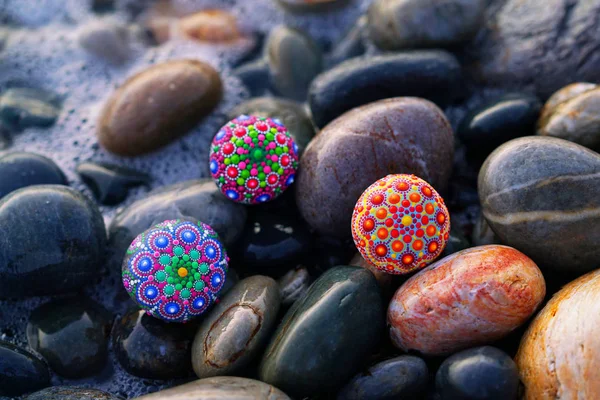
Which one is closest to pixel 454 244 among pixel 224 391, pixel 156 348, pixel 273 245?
pixel 273 245

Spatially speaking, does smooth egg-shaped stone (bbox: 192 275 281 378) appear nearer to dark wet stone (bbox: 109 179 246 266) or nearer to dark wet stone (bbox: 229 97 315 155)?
dark wet stone (bbox: 109 179 246 266)

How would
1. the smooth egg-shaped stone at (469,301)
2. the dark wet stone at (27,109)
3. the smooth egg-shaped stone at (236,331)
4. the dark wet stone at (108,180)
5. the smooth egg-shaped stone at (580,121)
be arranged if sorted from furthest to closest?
the dark wet stone at (27,109) → the dark wet stone at (108,180) → the smooth egg-shaped stone at (580,121) → the smooth egg-shaped stone at (236,331) → the smooth egg-shaped stone at (469,301)

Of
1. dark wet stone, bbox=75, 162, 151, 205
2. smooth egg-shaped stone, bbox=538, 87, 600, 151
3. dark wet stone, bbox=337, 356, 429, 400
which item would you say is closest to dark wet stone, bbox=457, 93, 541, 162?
smooth egg-shaped stone, bbox=538, 87, 600, 151

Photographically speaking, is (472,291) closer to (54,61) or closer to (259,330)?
(259,330)

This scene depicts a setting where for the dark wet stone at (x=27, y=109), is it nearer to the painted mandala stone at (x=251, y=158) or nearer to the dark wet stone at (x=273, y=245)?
the painted mandala stone at (x=251, y=158)

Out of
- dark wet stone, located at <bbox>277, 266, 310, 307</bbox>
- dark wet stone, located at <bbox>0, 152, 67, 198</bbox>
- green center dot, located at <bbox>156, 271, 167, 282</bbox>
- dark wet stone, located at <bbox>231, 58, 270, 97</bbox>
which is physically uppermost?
dark wet stone, located at <bbox>231, 58, 270, 97</bbox>

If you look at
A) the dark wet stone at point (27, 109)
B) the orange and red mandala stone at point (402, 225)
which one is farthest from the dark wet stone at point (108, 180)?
the orange and red mandala stone at point (402, 225)

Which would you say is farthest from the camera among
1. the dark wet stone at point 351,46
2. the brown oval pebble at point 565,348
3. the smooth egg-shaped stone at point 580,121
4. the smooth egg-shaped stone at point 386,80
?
the dark wet stone at point 351,46
